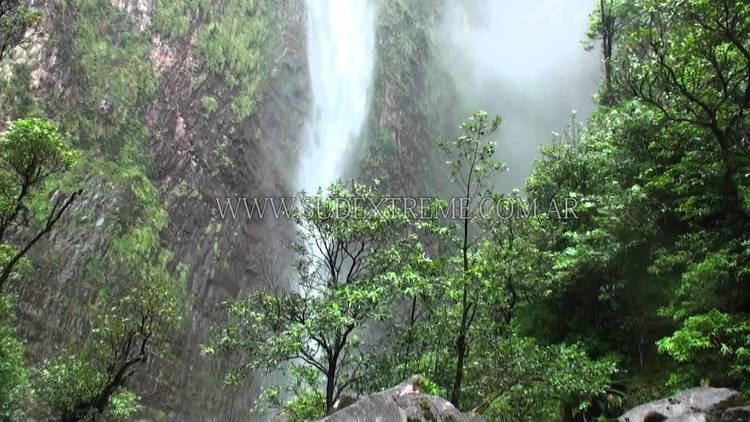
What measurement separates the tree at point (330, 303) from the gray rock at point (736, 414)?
4377 millimetres

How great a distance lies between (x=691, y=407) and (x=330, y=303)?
4815 mm

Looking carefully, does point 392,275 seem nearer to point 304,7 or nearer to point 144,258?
point 144,258

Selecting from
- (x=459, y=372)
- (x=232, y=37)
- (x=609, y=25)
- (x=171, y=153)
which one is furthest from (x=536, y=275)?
(x=232, y=37)

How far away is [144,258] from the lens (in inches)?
806

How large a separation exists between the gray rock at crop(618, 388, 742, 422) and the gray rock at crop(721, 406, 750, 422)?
0.85 ft

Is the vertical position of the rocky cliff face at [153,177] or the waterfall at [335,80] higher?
the waterfall at [335,80]

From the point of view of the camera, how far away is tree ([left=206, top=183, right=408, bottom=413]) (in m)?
8.36

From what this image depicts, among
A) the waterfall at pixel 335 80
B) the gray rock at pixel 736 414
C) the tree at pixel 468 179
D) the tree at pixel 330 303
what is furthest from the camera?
A: the waterfall at pixel 335 80

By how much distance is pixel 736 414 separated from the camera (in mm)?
6035

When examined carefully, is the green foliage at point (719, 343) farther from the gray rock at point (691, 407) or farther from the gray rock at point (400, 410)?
the gray rock at point (400, 410)

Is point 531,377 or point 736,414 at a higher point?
point 531,377

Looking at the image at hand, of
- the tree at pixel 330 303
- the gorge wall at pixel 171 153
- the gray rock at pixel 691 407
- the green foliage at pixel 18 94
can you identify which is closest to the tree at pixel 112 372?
the tree at pixel 330 303

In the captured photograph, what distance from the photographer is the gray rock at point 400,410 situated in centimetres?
560

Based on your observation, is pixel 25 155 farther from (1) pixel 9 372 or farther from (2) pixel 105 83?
(2) pixel 105 83
